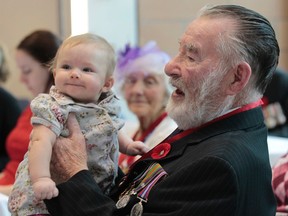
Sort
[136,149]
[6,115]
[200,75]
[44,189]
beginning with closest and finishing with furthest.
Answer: [44,189] < [200,75] < [136,149] < [6,115]

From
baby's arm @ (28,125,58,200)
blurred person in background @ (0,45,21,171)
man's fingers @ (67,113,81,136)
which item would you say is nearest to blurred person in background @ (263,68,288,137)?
blurred person in background @ (0,45,21,171)

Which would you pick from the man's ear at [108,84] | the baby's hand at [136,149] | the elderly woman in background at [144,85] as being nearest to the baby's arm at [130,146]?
the baby's hand at [136,149]

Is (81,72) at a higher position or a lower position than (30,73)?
higher

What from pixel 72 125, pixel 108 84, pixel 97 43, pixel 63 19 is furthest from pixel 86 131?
pixel 63 19

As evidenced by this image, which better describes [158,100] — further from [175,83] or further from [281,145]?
[175,83]

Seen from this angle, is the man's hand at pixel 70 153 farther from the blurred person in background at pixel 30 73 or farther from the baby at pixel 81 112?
the blurred person in background at pixel 30 73

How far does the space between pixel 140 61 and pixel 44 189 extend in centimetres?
161

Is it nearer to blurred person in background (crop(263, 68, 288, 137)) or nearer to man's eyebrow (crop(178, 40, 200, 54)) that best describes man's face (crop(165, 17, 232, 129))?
man's eyebrow (crop(178, 40, 200, 54))

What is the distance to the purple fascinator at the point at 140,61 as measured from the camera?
9.82 ft

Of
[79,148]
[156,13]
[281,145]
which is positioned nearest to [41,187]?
[79,148]

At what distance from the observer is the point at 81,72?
5.52ft

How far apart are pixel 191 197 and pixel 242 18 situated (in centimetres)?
55

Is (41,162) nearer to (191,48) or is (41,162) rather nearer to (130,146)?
(130,146)

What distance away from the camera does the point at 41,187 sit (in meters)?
1.49
